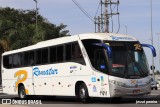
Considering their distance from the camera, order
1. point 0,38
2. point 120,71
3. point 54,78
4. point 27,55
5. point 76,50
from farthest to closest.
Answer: point 0,38
point 27,55
point 54,78
point 76,50
point 120,71

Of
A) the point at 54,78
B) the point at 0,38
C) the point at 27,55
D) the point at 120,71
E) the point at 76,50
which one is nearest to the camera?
the point at 120,71

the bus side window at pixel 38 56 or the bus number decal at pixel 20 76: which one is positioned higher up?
the bus side window at pixel 38 56

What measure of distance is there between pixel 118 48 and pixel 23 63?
8.78 meters

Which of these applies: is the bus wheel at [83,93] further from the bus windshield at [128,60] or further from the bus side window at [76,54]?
the bus windshield at [128,60]

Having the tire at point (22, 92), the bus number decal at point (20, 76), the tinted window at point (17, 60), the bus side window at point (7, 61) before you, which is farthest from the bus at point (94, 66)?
the bus side window at point (7, 61)

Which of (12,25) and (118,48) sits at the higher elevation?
(12,25)

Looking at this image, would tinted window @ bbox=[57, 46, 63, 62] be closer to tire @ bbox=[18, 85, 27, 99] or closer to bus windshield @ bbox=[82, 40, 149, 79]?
bus windshield @ bbox=[82, 40, 149, 79]

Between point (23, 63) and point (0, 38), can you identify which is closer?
point (23, 63)

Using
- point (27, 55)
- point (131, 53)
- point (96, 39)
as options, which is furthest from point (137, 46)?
point (27, 55)

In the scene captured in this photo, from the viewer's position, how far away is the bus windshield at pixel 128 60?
19.2 metres

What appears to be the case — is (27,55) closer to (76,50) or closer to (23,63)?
(23,63)

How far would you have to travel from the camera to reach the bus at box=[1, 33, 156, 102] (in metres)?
19.2

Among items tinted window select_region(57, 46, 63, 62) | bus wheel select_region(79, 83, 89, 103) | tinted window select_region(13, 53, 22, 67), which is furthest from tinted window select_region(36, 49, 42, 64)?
bus wheel select_region(79, 83, 89, 103)

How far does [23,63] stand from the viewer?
26625 mm
